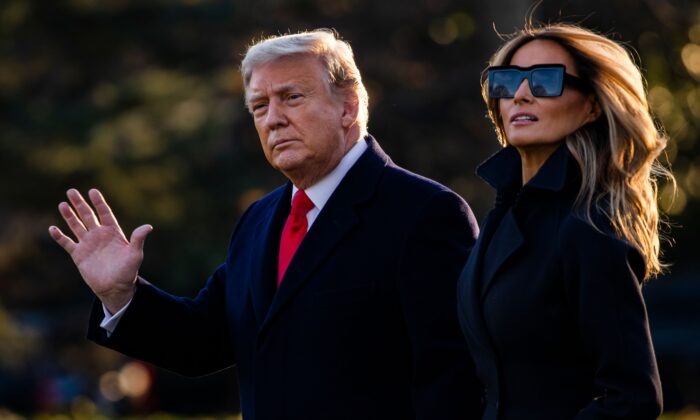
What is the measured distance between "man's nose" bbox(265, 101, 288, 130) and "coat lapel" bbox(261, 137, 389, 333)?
262mm

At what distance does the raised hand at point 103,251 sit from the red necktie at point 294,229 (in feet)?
1.32

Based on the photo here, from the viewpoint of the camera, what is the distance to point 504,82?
3.58 metres

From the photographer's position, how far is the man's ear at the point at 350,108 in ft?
13.9

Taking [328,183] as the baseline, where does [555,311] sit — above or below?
below

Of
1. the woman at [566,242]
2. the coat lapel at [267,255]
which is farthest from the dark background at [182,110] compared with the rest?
the woman at [566,242]

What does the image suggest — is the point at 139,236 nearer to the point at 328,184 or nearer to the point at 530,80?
the point at 328,184

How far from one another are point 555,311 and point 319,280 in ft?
3.14

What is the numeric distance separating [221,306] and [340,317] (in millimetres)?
627

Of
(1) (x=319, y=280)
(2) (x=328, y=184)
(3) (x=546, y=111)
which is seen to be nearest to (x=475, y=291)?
(3) (x=546, y=111)

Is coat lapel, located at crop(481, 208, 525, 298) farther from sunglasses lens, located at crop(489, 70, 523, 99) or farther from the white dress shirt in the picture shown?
the white dress shirt

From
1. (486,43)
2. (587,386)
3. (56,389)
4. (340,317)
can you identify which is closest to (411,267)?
(340,317)

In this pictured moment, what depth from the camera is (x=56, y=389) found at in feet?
78.5

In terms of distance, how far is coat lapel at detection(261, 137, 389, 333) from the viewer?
13.4 feet

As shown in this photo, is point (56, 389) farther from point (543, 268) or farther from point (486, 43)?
point (543, 268)
